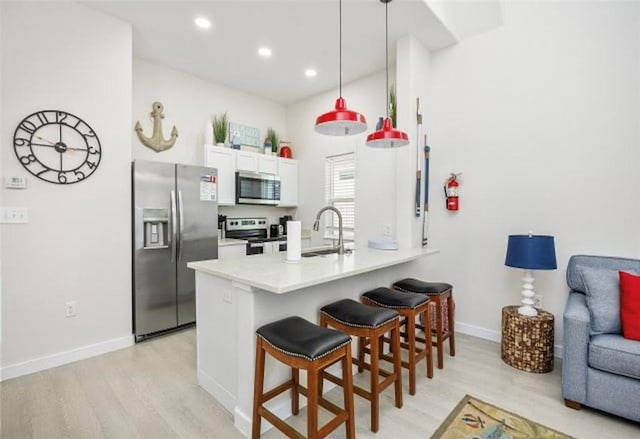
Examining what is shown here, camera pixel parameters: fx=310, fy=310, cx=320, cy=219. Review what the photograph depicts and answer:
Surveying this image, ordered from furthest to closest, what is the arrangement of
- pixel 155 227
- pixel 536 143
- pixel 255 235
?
pixel 255 235, pixel 155 227, pixel 536 143

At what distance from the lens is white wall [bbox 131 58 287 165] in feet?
12.2

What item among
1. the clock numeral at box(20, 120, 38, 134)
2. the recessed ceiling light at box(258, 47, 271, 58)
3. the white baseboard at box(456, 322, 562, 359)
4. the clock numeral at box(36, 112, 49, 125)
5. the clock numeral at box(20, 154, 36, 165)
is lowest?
the white baseboard at box(456, 322, 562, 359)

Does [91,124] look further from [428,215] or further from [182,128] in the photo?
[428,215]

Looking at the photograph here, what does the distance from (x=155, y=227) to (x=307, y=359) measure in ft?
8.00

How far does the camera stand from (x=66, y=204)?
2639mm

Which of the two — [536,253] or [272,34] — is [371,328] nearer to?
[536,253]

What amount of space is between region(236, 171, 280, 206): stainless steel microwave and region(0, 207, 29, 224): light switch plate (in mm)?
2183

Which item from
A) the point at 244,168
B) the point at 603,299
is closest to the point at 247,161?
the point at 244,168

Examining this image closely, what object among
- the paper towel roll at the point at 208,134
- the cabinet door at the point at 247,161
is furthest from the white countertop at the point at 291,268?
the paper towel roll at the point at 208,134

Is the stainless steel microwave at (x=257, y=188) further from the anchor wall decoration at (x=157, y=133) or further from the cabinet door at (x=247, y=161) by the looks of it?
the anchor wall decoration at (x=157, y=133)

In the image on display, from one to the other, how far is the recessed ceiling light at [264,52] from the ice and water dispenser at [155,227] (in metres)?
2.07

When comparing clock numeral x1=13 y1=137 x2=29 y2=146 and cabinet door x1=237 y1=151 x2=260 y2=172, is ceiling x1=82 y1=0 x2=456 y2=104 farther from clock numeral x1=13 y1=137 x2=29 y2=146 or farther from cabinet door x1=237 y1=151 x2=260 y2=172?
clock numeral x1=13 y1=137 x2=29 y2=146

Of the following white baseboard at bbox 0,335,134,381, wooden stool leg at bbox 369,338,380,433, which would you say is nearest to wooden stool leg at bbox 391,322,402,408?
wooden stool leg at bbox 369,338,380,433

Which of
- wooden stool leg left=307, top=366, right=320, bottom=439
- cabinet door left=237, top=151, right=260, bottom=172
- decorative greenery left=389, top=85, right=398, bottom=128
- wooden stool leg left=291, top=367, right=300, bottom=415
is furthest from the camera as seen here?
cabinet door left=237, top=151, right=260, bottom=172
